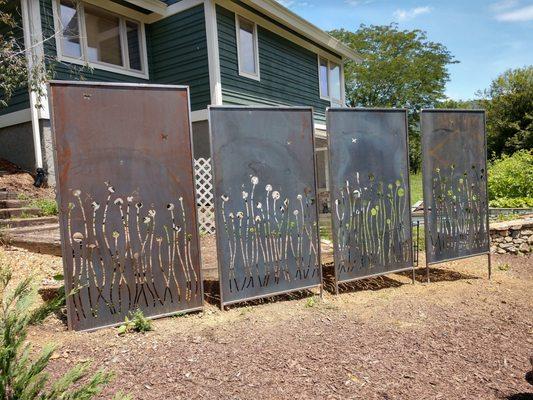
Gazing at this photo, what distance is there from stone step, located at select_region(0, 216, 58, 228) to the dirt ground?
84.4 inches

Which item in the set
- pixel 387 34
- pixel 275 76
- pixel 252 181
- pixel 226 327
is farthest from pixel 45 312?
pixel 387 34

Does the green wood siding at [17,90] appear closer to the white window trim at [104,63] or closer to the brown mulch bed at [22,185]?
the white window trim at [104,63]

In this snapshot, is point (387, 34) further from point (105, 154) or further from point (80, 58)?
point (105, 154)

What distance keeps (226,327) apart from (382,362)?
130 centimetres

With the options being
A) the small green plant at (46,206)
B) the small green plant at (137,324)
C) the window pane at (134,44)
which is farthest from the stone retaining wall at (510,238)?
the window pane at (134,44)

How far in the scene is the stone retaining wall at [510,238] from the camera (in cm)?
724

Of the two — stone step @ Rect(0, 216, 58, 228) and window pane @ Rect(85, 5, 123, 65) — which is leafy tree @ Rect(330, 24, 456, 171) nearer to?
window pane @ Rect(85, 5, 123, 65)

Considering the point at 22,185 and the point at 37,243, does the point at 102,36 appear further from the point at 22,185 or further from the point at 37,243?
the point at 37,243

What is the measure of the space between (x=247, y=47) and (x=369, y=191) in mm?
8170

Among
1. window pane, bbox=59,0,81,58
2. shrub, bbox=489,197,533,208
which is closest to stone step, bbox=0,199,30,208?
window pane, bbox=59,0,81,58

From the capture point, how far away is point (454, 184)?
520 centimetres

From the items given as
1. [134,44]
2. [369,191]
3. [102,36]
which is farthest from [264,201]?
[134,44]

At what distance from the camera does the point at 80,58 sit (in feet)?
30.8

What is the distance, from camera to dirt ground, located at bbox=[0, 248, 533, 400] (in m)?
2.61
